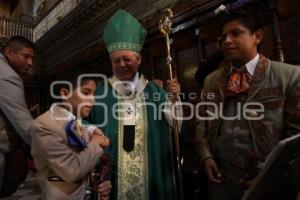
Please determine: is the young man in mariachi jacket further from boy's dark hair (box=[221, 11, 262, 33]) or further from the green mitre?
boy's dark hair (box=[221, 11, 262, 33])

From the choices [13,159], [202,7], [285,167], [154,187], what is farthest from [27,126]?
[202,7]

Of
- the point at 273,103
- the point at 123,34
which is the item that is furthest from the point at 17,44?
the point at 273,103

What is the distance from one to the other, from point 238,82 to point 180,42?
2.07m

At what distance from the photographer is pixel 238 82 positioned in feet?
6.30

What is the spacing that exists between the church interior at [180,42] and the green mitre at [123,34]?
1.78ft

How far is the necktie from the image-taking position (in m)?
1.88

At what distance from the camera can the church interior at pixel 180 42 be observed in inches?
108

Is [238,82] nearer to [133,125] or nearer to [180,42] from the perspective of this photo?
[133,125]

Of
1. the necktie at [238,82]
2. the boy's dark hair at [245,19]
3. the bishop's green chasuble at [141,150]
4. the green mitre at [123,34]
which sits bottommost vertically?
the bishop's green chasuble at [141,150]

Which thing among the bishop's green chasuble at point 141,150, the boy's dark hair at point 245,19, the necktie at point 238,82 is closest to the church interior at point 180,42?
the bishop's green chasuble at point 141,150

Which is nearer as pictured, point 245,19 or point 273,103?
point 273,103

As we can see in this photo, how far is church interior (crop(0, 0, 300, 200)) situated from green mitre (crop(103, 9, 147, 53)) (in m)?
0.54

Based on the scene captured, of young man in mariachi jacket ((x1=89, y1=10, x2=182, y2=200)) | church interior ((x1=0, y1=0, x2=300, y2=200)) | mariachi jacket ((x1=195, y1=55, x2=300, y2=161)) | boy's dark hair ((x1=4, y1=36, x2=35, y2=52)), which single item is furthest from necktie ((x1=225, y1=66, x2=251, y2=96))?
boy's dark hair ((x1=4, y1=36, x2=35, y2=52))

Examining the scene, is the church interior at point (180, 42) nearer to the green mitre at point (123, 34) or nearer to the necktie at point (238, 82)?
the green mitre at point (123, 34)
